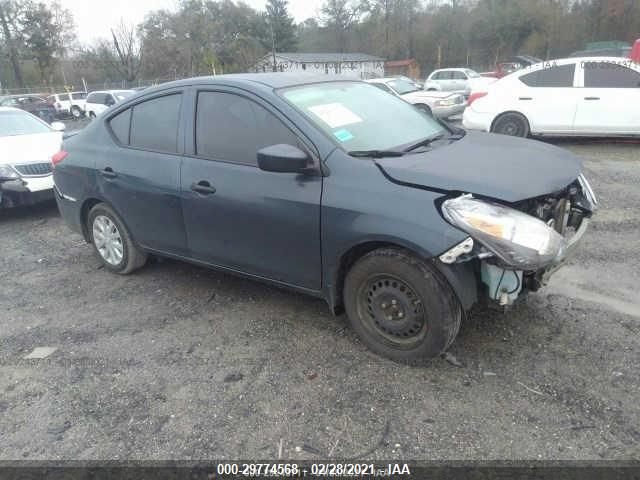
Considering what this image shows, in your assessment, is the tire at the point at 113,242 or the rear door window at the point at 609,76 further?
the rear door window at the point at 609,76

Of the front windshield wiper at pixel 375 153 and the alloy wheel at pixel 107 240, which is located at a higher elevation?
the front windshield wiper at pixel 375 153

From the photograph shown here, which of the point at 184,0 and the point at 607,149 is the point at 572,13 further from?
the point at 607,149

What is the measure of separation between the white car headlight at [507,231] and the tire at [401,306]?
33 centimetres

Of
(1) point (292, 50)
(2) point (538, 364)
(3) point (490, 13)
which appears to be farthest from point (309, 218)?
(1) point (292, 50)

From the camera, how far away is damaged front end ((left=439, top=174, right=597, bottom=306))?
2.41m

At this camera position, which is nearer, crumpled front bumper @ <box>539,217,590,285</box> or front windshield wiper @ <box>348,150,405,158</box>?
crumpled front bumper @ <box>539,217,590,285</box>

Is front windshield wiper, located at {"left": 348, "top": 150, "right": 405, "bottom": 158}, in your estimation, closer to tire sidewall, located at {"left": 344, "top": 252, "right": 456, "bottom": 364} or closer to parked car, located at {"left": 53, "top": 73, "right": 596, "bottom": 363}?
parked car, located at {"left": 53, "top": 73, "right": 596, "bottom": 363}

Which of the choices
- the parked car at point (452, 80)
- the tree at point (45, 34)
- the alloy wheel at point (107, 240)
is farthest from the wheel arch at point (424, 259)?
the tree at point (45, 34)

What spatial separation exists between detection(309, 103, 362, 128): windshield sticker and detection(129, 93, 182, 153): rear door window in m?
1.17

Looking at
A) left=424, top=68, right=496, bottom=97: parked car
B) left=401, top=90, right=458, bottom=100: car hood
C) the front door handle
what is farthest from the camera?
left=424, top=68, right=496, bottom=97: parked car

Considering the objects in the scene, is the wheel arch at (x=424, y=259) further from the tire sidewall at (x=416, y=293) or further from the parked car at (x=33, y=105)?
the parked car at (x=33, y=105)

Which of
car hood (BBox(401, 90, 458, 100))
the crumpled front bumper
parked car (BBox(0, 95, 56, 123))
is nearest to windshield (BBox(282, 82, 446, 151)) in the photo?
the crumpled front bumper

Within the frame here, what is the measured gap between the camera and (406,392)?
8.75 feet

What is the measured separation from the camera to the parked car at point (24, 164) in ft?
20.2
